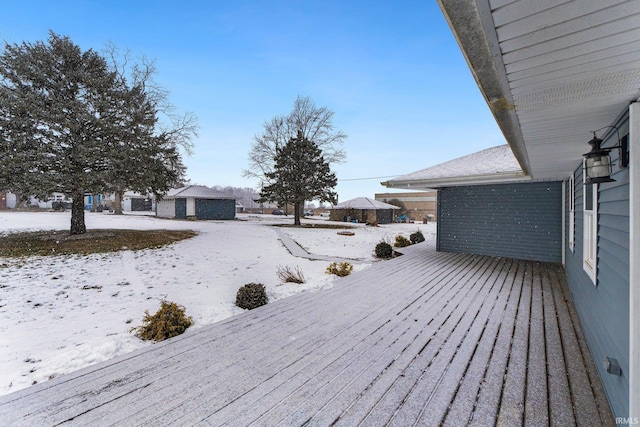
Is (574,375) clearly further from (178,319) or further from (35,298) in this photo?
(35,298)

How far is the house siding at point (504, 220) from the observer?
770cm

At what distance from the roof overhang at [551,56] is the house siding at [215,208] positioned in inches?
1038

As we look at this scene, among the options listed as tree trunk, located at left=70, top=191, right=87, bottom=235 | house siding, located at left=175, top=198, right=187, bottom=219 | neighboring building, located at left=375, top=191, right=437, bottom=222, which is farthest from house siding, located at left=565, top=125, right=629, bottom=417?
neighboring building, located at left=375, top=191, right=437, bottom=222

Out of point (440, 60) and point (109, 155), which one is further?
point (109, 155)

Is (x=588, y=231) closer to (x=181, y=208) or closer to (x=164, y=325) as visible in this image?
(x=164, y=325)

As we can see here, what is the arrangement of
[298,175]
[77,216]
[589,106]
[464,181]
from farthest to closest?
[298,175] → [77,216] → [464,181] → [589,106]

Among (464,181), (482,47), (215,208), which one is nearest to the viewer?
(482,47)

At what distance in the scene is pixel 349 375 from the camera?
2.48m

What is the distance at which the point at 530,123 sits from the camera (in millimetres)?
2582

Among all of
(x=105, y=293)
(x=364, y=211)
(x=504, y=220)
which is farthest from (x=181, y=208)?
(x=504, y=220)

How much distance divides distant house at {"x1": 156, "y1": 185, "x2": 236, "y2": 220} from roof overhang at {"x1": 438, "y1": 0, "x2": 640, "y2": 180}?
26157 millimetres

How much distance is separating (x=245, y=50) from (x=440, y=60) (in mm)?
8674

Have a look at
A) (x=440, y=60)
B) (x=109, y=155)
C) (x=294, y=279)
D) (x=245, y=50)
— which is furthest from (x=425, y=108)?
(x=109, y=155)

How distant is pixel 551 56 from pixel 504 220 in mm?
8266
